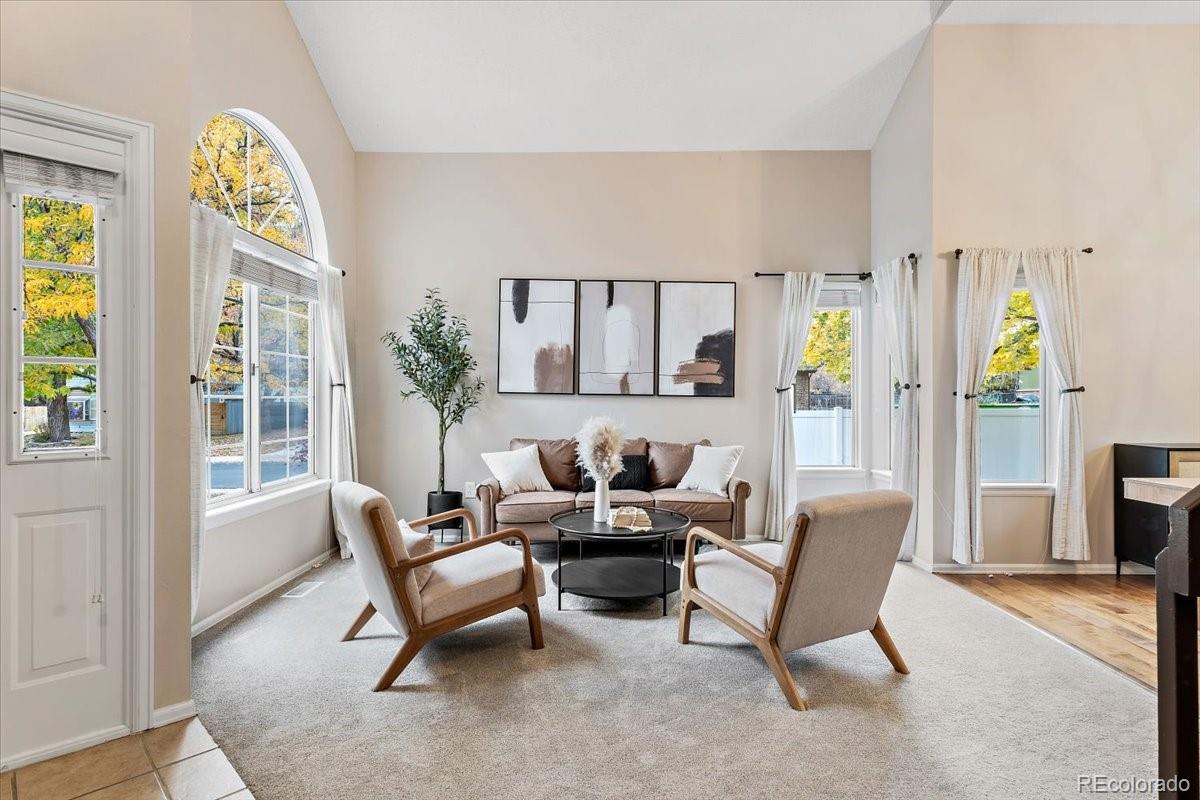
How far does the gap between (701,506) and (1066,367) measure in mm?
2820

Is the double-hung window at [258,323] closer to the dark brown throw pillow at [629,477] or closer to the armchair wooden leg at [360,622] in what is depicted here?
the armchair wooden leg at [360,622]

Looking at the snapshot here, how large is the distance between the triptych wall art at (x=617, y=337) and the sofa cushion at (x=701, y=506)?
1146mm

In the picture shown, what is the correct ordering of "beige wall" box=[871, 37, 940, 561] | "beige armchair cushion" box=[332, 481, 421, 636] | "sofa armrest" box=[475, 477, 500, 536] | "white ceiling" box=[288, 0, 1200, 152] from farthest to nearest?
1. "sofa armrest" box=[475, 477, 500, 536]
2. "beige wall" box=[871, 37, 940, 561]
3. "white ceiling" box=[288, 0, 1200, 152]
4. "beige armchair cushion" box=[332, 481, 421, 636]

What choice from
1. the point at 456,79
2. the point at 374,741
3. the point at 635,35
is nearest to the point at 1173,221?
the point at 635,35

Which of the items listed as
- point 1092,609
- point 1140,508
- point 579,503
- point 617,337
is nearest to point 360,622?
point 579,503

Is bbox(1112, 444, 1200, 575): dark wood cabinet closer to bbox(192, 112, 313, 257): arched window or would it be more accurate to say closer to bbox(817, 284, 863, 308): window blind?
bbox(817, 284, 863, 308): window blind

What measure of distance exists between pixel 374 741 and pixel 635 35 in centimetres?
475

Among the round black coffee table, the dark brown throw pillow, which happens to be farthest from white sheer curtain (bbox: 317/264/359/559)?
the round black coffee table

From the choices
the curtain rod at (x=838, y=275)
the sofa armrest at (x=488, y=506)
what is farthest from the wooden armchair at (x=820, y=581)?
the curtain rod at (x=838, y=275)

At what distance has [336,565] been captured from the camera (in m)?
4.63

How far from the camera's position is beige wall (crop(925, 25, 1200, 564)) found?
4418 mm

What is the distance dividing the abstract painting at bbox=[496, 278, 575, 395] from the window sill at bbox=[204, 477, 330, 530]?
1753mm

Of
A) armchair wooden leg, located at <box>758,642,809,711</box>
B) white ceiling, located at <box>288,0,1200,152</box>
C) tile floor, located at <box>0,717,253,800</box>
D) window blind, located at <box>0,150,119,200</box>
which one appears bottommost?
tile floor, located at <box>0,717,253,800</box>

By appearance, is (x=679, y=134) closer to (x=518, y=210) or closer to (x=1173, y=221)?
(x=518, y=210)
